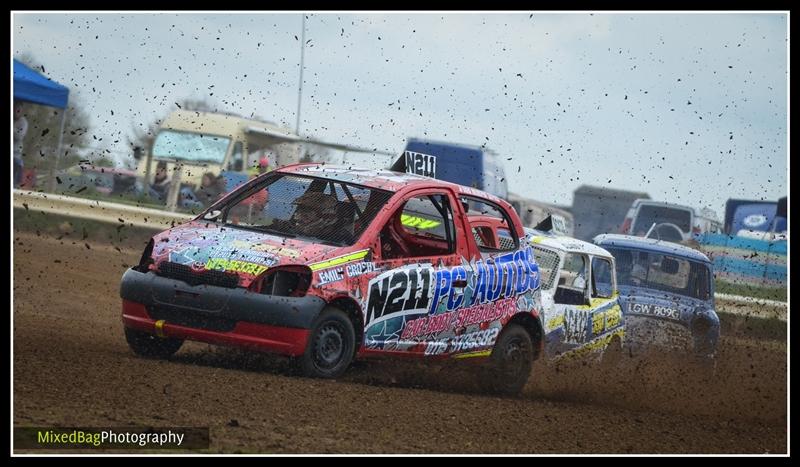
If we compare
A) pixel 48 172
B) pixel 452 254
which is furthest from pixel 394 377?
pixel 48 172

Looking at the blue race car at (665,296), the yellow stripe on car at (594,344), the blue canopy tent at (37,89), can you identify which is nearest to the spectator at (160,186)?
the blue canopy tent at (37,89)

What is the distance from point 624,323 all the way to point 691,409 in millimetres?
2003

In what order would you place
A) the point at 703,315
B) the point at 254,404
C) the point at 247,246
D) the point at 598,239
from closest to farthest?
the point at 254,404 → the point at 247,246 → the point at 703,315 → the point at 598,239

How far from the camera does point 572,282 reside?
476 inches

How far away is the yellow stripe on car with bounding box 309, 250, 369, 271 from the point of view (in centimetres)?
835

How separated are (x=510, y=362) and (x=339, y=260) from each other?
2079mm

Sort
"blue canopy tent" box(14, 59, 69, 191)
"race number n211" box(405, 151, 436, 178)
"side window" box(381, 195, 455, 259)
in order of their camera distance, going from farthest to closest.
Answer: "blue canopy tent" box(14, 59, 69, 191), "race number n211" box(405, 151, 436, 178), "side window" box(381, 195, 455, 259)

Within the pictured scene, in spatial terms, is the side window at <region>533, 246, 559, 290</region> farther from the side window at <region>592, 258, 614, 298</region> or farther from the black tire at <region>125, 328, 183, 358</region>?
the black tire at <region>125, 328, 183, 358</region>

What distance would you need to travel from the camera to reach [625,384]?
424 inches

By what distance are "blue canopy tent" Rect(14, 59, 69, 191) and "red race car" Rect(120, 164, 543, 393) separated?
9.62 m

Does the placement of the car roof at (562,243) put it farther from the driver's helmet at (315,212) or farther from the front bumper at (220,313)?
the front bumper at (220,313)

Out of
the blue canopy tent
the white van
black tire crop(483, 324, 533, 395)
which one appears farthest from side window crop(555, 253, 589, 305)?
the white van

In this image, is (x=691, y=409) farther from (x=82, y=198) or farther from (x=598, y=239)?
(x=82, y=198)

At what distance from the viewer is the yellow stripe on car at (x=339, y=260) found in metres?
8.35
